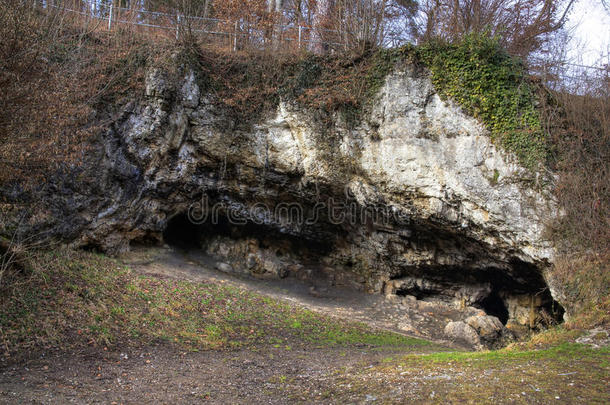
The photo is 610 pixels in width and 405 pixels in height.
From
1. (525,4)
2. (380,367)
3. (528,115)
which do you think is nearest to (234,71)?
(528,115)

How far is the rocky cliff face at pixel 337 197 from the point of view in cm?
1078

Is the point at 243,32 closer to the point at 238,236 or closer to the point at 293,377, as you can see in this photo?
the point at 238,236

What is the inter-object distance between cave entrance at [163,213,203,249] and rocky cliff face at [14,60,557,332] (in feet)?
0.16

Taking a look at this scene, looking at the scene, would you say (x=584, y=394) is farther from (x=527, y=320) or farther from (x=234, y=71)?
(x=234, y=71)

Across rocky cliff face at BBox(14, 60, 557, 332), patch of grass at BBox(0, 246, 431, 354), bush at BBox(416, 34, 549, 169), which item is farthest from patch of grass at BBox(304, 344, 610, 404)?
bush at BBox(416, 34, 549, 169)

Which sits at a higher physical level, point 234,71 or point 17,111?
point 234,71

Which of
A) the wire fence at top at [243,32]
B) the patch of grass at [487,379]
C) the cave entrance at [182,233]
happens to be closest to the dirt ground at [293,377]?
the patch of grass at [487,379]

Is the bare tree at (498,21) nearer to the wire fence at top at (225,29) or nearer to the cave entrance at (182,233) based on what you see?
the wire fence at top at (225,29)

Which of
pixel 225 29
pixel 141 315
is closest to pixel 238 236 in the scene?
pixel 141 315

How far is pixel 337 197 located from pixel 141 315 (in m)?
6.52

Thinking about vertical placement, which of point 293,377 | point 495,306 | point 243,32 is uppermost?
point 243,32

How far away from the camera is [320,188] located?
12.6 meters

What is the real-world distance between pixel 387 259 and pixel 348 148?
372 cm

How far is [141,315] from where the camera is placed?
8.33 m
